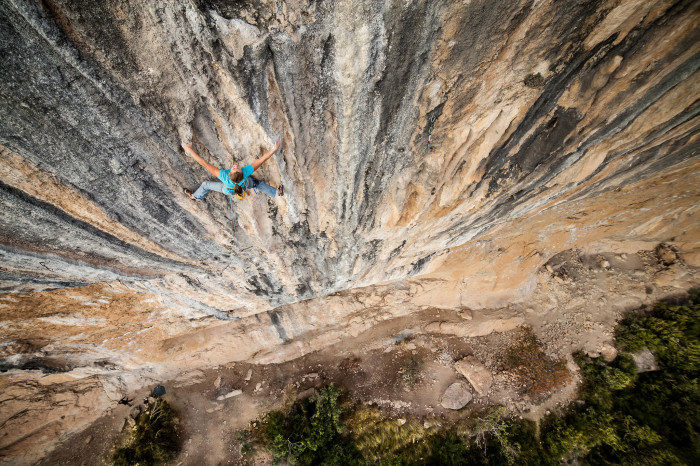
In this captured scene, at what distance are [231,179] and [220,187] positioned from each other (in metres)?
0.38

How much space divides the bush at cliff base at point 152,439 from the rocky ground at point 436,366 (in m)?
0.31

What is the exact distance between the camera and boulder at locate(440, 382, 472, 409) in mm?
7219

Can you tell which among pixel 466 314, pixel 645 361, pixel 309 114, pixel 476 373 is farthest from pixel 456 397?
pixel 309 114

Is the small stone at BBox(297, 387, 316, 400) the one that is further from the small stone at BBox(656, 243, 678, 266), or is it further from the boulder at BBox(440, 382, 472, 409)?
the small stone at BBox(656, 243, 678, 266)

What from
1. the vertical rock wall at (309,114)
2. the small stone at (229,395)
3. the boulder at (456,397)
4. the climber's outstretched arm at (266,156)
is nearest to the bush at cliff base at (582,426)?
the boulder at (456,397)

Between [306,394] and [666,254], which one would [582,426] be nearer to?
[666,254]

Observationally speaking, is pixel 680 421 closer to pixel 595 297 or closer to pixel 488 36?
pixel 595 297

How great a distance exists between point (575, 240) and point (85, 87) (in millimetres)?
9425

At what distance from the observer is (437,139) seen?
3035mm

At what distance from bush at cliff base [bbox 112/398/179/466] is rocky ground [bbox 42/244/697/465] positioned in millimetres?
310

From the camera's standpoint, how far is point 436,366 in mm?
7699

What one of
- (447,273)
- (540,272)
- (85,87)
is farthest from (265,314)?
(540,272)

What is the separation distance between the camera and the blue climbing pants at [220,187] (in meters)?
2.86

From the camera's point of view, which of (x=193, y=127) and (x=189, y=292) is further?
(x=189, y=292)
